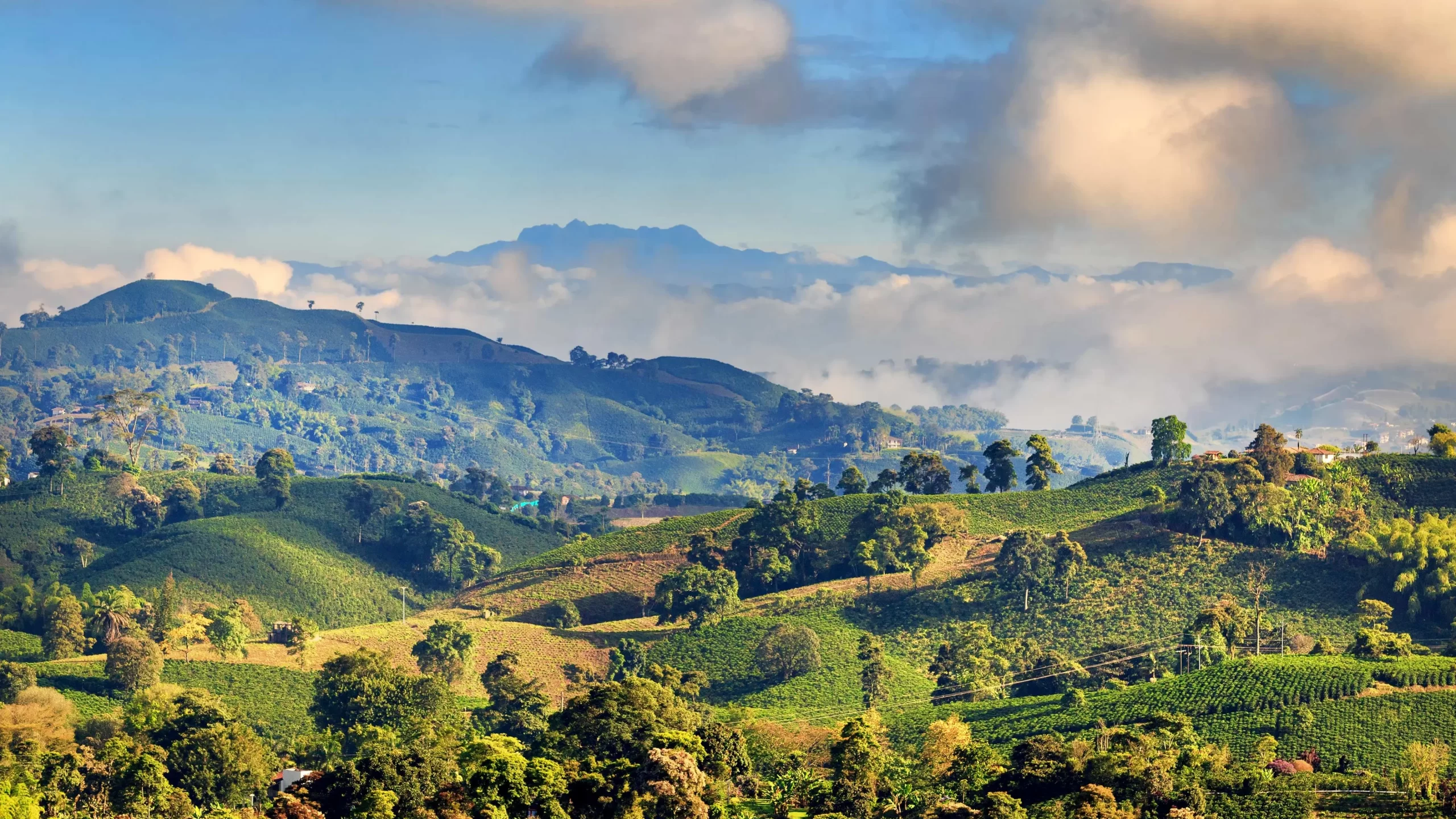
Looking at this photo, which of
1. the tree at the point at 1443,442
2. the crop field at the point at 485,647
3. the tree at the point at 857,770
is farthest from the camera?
the tree at the point at 1443,442

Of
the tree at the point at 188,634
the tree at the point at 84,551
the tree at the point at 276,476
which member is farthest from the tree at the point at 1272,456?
the tree at the point at 84,551

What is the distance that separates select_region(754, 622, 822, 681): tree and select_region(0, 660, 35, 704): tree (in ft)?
161

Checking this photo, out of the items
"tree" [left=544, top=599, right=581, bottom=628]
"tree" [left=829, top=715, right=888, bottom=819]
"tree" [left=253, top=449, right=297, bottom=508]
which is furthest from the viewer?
"tree" [left=253, top=449, right=297, bottom=508]

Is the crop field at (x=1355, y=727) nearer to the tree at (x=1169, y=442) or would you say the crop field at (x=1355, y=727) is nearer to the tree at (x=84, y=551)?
the tree at (x=1169, y=442)

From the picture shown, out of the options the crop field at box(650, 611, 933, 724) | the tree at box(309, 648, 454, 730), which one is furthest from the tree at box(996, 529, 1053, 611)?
the tree at box(309, 648, 454, 730)

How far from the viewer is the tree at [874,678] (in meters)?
→ 106

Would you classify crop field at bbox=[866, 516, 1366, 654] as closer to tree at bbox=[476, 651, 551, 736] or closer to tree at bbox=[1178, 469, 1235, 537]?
tree at bbox=[1178, 469, 1235, 537]

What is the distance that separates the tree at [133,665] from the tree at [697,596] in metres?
38.2

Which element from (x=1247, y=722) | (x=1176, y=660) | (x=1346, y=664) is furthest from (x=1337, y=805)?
(x=1176, y=660)

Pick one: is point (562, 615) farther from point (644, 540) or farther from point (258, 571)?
point (258, 571)

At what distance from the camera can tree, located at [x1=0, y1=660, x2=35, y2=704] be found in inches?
3999

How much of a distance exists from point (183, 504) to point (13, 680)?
245 feet

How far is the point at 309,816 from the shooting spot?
7044cm

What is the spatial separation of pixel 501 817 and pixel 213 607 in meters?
66.8
